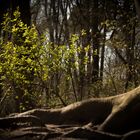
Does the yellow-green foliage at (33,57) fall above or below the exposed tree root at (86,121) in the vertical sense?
above

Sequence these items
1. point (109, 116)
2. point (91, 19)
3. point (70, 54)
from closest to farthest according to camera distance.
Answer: point (109, 116) < point (70, 54) < point (91, 19)

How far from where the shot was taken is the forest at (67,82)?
8.60 m

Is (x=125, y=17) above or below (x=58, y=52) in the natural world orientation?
above

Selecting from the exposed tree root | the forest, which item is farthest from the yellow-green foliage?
the exposed tree root

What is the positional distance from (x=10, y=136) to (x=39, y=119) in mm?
1028

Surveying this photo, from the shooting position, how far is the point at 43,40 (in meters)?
12.9

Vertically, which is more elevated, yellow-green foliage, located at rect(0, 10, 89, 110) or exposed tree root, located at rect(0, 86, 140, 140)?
yellow-green foliage, located at rect(0, 10, 89, 110)

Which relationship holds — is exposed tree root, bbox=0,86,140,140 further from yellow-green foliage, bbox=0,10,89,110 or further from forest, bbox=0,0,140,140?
yellow-green foliage, bbox=0,10,89,110

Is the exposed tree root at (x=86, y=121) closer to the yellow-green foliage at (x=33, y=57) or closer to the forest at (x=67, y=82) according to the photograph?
the forest at (x=67, y=82)

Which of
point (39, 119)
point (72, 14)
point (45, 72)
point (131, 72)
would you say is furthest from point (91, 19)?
point (39, 119)

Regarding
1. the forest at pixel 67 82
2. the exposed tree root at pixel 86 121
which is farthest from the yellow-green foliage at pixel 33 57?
the exposed tree root at pixel 86 121

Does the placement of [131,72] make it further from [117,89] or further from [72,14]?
[72,14]

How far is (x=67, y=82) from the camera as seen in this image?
1617 centimetres

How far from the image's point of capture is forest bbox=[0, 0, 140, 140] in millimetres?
8602
